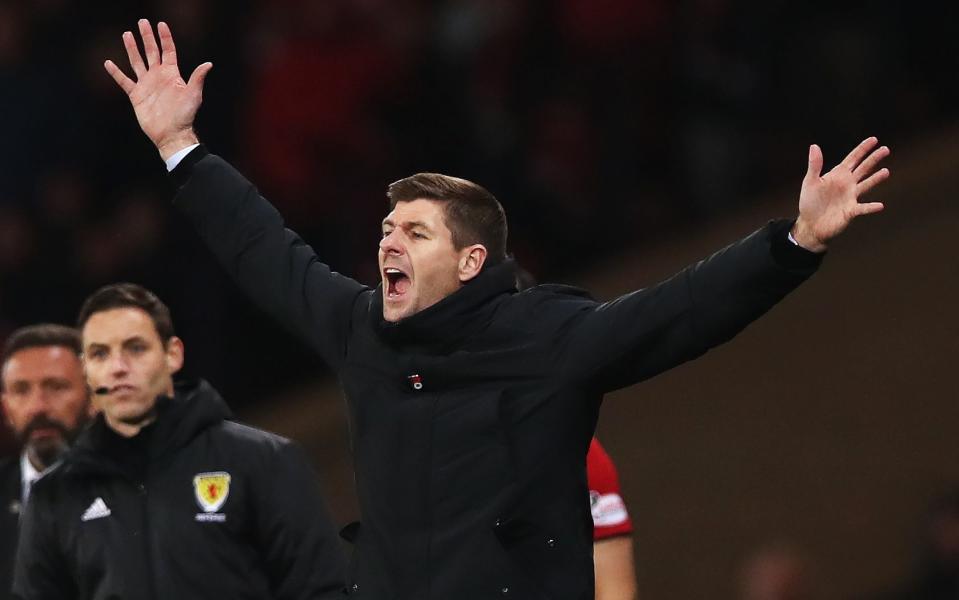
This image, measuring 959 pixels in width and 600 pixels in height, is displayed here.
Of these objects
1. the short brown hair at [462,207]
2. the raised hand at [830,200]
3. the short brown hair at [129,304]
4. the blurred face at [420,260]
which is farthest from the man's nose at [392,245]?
the short brown hair at [129,304]

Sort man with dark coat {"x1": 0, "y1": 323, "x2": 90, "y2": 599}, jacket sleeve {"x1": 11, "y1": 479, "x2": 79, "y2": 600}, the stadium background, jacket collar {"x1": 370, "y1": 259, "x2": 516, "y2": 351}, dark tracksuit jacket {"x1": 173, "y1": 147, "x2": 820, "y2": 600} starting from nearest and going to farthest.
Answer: dark tracksuit jacket {"x1": 173, "y1": 147, "x2": 820, "y2": 600}
jacket collar {"x1": 370, "y1": 259, "x2": 516, "y2": 351}
jacket sleeve {"x1": 11, "y1": 479, "x2": 79, "y2": 600}
man with dark coat {"x1": 0, "y1": 323, "x2": 90, "y2": 599}
the stadium background

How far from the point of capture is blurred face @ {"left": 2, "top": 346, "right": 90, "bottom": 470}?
596cm

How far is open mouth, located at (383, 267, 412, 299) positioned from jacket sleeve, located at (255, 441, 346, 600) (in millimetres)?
1015

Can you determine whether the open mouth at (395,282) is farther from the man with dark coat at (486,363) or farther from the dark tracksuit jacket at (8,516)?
the dark tracksuit jacket at (8,516)

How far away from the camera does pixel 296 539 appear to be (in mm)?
4922

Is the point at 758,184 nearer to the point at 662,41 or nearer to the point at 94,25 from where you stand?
the point at 662,41

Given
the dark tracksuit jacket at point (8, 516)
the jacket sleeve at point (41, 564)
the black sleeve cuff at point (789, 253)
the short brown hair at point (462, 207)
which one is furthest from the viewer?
the dark tracksuit jacket at point (8, 516)

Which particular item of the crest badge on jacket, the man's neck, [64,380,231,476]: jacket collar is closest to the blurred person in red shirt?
the crest badge on jacket

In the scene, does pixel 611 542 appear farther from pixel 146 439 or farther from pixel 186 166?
pixel 186 166

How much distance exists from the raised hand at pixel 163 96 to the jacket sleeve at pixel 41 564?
114cm

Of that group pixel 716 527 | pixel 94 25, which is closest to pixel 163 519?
pixel 716 527

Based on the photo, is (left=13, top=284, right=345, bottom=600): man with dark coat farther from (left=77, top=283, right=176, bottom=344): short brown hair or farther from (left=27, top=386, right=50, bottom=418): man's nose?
(left=27, top=386, right=50, bottom=418): man's nose

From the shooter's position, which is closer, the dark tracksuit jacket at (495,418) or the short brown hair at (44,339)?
the dark tracksuit jacket at (495,418)

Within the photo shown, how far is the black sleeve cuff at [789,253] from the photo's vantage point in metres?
3.67
